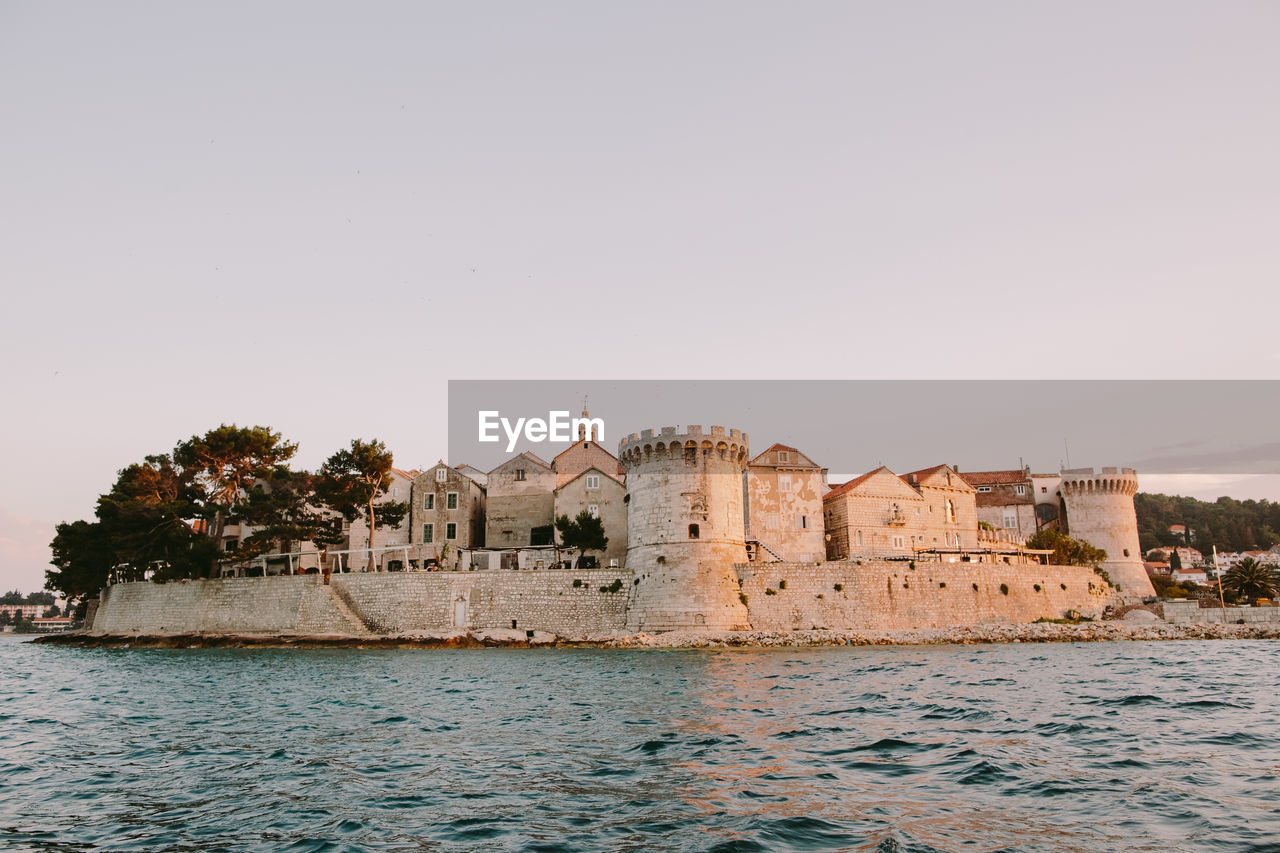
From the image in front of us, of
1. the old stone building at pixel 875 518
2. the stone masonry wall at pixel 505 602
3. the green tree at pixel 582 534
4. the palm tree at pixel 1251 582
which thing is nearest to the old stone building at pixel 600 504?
the green tree at pixel 582 534

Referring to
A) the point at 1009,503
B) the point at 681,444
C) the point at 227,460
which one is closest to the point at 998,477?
the point at 1009,503

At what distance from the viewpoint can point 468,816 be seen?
824 cm

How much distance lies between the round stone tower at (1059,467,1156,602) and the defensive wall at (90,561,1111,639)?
14643 millimetres

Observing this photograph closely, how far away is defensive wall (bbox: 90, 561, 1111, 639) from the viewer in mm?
37156

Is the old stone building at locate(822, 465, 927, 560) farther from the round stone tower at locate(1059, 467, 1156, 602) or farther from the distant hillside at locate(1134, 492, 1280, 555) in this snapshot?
the distant hillside at locate(1134, 492, 1280, 555)

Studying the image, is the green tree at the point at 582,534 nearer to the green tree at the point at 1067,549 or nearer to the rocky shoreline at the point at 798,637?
the rocky shoreline at the point at 798,637

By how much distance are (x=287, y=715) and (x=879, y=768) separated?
1063cm

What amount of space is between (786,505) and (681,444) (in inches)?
449

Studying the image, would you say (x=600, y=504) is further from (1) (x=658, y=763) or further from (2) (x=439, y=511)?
(1) (x=658, y=763)

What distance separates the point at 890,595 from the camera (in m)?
38.2

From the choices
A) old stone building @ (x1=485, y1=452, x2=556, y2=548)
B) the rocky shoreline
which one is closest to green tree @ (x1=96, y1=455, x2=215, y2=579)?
the rocky shoreline

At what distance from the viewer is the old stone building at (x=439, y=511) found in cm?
4653

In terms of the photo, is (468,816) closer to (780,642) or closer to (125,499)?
(780,642)

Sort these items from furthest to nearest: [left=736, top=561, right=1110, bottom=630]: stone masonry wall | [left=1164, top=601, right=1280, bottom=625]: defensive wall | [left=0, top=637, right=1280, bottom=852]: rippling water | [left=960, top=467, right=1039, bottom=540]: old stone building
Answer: [left=960, top=467, right=1039, bottom=540]: old stone building → [left=1164, top=601, right=1280, bottom=625]: defensive wall → [left=736, top=561, right=1110, bottom=630]: stone masonry wall → [left=0, top=637, right=1280, bottom=852]: rippling water
